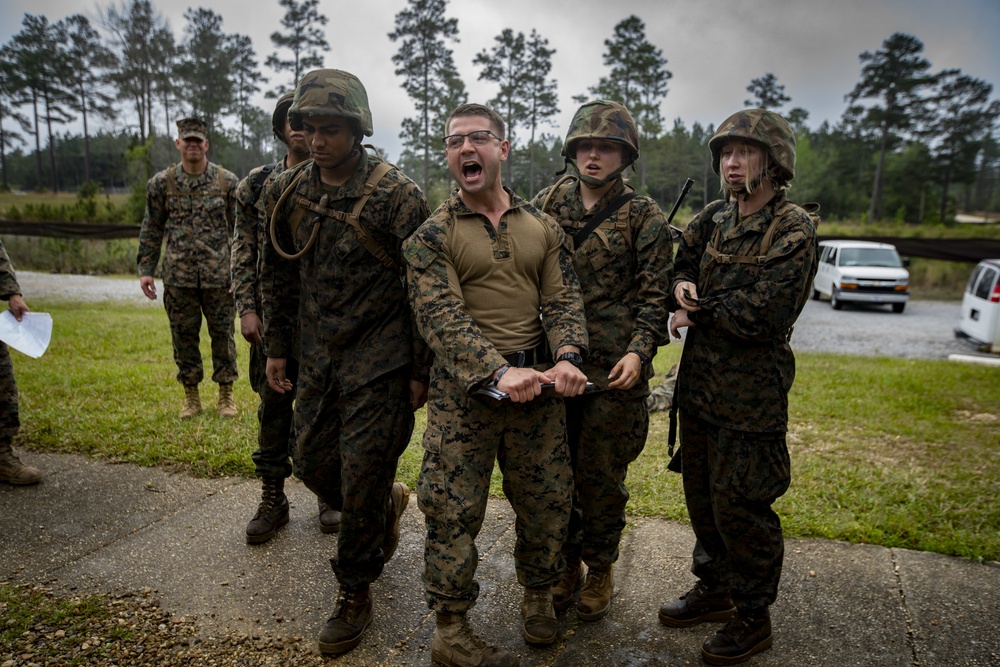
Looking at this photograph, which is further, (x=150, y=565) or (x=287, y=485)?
(x=287, y=485)

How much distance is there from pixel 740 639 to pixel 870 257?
65.7 ft

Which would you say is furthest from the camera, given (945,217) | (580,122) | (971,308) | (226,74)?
(945,217)

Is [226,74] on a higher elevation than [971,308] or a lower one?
higher

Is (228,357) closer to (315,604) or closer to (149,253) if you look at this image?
(149,253)

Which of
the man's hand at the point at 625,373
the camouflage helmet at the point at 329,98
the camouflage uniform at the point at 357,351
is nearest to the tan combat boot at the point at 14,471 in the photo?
the camouflage uniform at the point at 357,351

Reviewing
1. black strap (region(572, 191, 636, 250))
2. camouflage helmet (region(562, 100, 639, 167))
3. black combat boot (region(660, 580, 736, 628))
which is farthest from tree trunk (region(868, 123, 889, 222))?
black combat boot (region(660, 580, 736, 628))

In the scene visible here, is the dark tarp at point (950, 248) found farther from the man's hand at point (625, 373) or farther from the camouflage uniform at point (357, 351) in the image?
the camouflage uniform at point (357, 351)

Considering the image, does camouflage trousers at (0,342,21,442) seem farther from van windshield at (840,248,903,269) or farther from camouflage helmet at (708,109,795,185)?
van windshield at (840,248,903,269)

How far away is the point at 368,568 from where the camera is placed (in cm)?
318

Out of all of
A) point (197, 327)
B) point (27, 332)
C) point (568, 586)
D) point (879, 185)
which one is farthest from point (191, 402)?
point (879, 185)

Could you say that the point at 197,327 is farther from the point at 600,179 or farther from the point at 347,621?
the point at 600,179

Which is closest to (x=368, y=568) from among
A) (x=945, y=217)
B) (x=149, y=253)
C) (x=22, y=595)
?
(x=22, y=595)

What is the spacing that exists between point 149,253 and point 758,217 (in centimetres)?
525

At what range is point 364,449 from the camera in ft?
10.3
